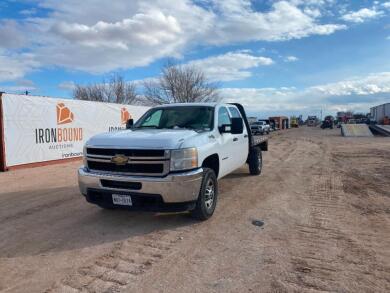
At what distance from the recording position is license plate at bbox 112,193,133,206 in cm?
521

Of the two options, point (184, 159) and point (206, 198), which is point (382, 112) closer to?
point (206, 198)

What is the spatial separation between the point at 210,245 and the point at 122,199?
1.51 m

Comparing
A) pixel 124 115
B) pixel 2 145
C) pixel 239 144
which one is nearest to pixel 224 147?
pixel 239 144

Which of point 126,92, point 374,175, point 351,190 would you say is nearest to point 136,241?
point 351,190

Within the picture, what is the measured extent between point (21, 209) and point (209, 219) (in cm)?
A: 366

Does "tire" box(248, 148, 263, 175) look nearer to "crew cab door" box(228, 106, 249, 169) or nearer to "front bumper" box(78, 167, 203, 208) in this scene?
"crew cab door" box(228, 106, 249, 169)

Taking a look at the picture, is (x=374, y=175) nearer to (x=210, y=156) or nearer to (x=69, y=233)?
(x=210, y=156)

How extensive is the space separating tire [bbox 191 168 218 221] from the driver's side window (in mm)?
1388

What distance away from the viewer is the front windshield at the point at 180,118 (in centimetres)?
654

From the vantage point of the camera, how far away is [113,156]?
535 centimetres

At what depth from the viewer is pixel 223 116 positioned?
7.24m

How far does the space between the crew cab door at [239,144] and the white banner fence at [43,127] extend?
27.0ft

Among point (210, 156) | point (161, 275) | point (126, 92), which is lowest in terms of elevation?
point (161, 275)

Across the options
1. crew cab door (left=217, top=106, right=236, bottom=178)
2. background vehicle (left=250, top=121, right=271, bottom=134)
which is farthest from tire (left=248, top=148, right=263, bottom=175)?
background vehicle (left=250, top=121, right=271, bottom=134)
